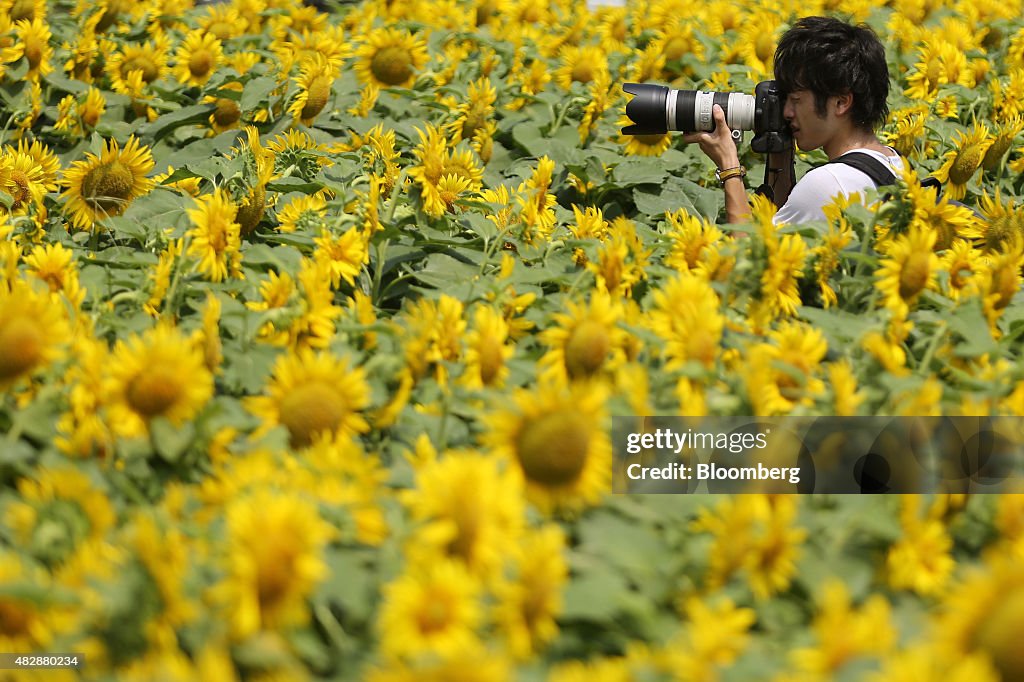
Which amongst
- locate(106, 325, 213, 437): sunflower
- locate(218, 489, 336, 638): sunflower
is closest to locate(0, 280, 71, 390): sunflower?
locate(106, 325, 213, 437): sunflower

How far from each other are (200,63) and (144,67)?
8.3 inches

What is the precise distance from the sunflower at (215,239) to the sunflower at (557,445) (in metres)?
0.82

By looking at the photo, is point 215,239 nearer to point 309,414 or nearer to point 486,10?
point 309,414

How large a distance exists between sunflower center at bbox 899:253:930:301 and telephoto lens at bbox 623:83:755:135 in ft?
3.86

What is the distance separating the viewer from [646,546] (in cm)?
146

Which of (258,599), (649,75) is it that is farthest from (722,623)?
(649,75)

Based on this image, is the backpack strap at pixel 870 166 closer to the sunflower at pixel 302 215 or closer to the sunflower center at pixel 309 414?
the sunflower at pixel 302 215

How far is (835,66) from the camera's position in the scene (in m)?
3.03

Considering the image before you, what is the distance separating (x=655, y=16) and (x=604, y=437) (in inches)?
134

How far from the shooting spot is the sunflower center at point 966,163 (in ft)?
9.23

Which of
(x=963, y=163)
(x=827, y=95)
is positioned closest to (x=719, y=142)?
(x=827, y=95)

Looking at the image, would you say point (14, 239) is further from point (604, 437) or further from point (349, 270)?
point (604, 437)

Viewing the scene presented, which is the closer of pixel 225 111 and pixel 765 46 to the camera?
pixel 225 111

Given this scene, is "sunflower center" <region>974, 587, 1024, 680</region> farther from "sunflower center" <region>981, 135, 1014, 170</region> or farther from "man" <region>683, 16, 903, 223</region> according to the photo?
"sunflower center" <region>981, 135, 1014, 170</region>
